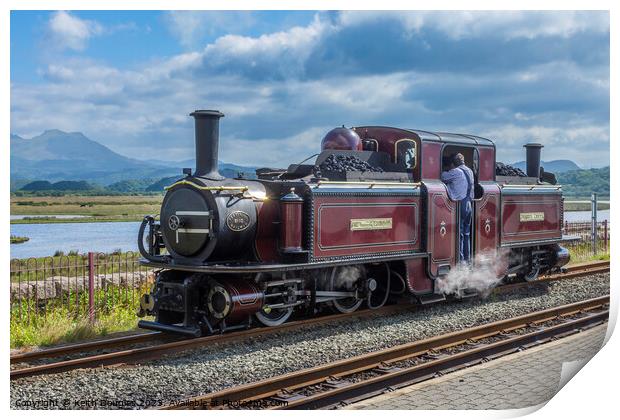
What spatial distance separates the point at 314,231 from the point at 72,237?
10.3 ft

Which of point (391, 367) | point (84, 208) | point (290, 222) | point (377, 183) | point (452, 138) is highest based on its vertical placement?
point (452, 138)

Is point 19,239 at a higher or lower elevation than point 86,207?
lower

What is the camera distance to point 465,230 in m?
11.2

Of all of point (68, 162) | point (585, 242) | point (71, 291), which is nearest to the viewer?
point (68, 162)

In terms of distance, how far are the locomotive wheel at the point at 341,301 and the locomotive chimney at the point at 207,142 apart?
2.14 meters

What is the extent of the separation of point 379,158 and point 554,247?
502cm

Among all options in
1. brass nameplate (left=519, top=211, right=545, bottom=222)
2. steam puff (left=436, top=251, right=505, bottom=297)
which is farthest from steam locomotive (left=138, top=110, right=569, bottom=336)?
brass nameplate (left=519, top=211, right=545, bottom=222)

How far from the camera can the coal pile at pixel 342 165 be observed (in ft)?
30.8

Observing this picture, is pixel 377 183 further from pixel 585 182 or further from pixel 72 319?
pixel 72 319

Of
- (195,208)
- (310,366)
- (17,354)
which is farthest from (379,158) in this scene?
(17,354)

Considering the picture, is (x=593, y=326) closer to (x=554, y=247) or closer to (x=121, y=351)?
(x=554, y=247)

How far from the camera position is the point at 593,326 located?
31.9ft

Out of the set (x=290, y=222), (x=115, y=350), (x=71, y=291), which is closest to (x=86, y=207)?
(x=115, y=350)

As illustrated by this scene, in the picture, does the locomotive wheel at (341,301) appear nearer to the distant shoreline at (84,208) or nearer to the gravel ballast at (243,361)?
the gravel ballast at (243,361)
